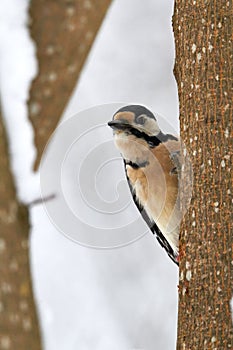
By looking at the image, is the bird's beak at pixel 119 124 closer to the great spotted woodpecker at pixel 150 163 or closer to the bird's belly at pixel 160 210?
the great spotted woodpecker at pixel 150 163

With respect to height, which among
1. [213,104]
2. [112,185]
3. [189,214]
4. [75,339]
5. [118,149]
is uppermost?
[213,104]

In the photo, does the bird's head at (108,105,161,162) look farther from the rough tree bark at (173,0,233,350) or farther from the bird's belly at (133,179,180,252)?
the rough tree bark at (173,0,233,350)

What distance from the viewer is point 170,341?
495cm

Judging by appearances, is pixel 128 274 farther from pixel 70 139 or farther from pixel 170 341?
pixel 70 139

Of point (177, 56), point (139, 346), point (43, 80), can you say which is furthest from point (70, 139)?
point (139, 346)

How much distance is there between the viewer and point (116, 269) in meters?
5.18

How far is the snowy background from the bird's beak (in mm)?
1688

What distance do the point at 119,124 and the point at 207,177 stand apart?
0.60 meters

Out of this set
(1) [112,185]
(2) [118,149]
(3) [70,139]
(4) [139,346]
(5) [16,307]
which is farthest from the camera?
(4) [139,346]

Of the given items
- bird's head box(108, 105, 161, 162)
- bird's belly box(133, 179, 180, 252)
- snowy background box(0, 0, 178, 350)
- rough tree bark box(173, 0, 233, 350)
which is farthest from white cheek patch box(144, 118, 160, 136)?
snowy background box(0, 0, 178, 350)

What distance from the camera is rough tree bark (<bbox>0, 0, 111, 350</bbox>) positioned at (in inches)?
111

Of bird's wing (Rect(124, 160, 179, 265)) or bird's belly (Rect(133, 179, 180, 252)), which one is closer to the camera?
bird's belly (Rect(133, 179, 180, 252))

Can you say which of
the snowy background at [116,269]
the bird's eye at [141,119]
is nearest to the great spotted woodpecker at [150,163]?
the bird's eye at [141,119]

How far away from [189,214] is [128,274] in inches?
103
